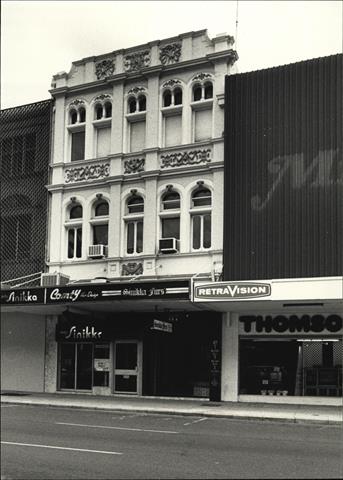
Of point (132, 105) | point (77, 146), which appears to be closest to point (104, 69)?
point (132, 105)

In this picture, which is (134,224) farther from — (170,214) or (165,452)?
(165,452)

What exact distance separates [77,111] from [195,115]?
4.05m

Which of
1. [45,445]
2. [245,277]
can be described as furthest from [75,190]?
[45,445]

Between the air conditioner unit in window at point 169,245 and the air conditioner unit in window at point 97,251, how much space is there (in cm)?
199

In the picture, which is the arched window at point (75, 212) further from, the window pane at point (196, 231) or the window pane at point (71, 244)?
the window pane at point (196, 231)

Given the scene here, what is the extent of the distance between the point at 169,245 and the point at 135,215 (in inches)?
69.4

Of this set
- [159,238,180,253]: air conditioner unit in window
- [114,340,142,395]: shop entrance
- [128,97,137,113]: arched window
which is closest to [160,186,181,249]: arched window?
[159,238,180,253]: air conditioner unit in window

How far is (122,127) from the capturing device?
1967cm

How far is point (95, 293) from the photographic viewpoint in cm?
1714

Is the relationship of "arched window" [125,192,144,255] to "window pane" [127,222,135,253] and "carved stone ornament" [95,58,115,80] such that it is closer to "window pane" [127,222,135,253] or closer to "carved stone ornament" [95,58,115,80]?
"window pane" [127,222,135,253]

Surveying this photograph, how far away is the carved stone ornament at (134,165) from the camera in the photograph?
19516 mm

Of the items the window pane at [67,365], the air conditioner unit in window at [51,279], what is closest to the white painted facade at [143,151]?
the air conditioner unit in window at [51,279]

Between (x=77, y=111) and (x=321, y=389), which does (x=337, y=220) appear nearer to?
(x=321, y=389)

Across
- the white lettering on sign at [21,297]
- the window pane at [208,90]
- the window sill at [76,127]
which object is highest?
the window pane at [208,90]
